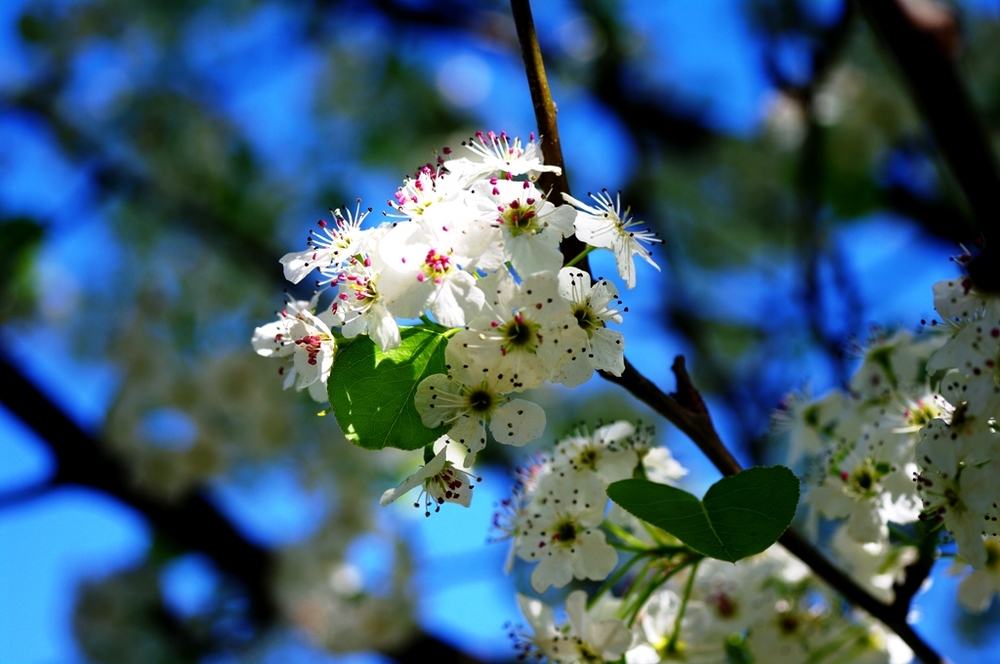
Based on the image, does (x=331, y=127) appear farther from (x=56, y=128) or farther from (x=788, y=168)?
(x=788, y=168)

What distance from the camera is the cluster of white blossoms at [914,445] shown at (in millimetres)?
1102

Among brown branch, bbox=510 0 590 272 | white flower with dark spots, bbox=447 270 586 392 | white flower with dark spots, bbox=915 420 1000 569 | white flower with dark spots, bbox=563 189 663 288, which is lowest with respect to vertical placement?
white flower with dark spots, bbox=915 420 1000 569

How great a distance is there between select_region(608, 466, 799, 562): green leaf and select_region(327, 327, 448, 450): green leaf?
256 mm

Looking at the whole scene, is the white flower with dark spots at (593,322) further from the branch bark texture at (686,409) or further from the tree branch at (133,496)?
the tree branch at (133,496)

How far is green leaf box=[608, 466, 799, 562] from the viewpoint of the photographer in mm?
1053

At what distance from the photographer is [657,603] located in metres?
1.44

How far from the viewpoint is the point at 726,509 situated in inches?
42.3

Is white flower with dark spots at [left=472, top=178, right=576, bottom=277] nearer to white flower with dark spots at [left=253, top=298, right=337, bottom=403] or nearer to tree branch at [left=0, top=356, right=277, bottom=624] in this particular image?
white flower with dark spots at [left=253, top=298, right=337, bottom=403]

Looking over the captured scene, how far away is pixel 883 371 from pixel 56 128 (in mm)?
5103

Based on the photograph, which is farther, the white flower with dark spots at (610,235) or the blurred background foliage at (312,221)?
the blurred background foliage at (312,221)

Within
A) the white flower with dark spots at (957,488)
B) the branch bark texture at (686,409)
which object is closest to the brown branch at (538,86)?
the branch bark texture at (686,409)

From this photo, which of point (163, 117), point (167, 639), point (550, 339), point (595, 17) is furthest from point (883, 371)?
point (163, 117)

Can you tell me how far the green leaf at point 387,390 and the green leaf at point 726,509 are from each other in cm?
26

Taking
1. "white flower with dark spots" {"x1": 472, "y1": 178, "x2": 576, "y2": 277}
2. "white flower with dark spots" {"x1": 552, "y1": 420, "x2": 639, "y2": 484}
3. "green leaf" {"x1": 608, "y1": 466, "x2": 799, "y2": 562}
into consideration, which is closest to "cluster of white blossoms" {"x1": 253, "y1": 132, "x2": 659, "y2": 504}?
"white flower with dark spots" {"x1": 472, "y1": 178, "x2": 576, "y2": 277}
